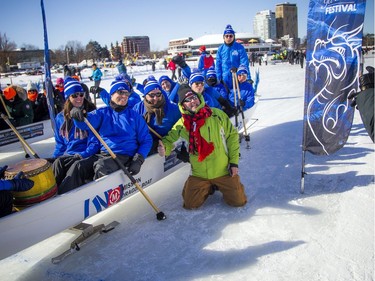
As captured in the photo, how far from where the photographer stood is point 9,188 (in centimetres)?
251

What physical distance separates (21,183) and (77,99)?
1.46 metres

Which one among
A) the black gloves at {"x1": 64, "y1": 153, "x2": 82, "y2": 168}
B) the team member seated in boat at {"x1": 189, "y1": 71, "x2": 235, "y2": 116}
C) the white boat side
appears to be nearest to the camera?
the white boat side

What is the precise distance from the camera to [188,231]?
326 centimetres

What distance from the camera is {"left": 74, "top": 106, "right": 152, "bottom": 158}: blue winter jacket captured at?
3.53m

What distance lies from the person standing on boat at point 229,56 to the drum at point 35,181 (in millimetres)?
4781

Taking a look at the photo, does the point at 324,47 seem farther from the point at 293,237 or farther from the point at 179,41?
the point at 179,41

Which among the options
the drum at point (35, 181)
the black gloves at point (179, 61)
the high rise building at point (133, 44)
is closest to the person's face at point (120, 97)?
the drum at point (35, 181)

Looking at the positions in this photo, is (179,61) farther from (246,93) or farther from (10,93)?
(10,93)

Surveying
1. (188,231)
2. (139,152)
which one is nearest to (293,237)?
(188,231)

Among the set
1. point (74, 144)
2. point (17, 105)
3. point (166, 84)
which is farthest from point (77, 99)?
point (17, 105)

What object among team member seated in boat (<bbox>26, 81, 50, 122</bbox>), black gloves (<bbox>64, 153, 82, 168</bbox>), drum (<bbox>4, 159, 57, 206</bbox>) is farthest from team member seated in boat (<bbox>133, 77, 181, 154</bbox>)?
team member seated in boat (<bbox>26, 81, 50, 122</bbox>)

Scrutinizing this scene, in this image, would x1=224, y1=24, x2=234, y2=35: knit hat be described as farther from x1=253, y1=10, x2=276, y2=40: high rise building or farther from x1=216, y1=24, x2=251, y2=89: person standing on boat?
x1=253, y1=10, x2=276, y2=40: high rise building

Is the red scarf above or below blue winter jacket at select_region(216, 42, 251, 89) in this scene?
below

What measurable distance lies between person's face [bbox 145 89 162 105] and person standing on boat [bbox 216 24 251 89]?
117 inches
